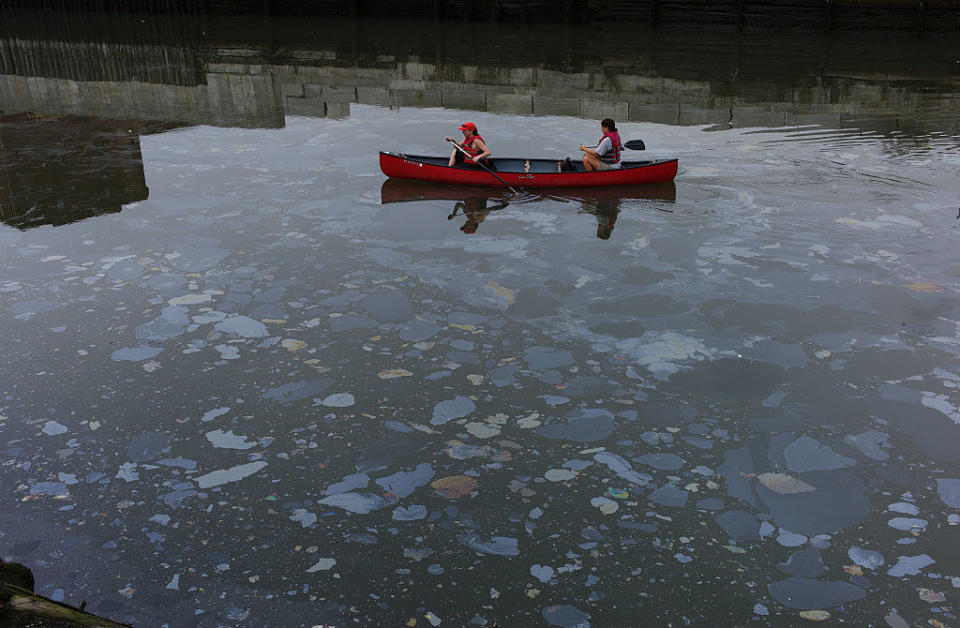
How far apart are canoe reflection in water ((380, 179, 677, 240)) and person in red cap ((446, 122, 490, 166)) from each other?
1.79ft

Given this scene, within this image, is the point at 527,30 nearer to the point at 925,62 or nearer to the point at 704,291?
the point at 925,62

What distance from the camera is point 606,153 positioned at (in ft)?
49.9

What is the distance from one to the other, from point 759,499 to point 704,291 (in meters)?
4.24

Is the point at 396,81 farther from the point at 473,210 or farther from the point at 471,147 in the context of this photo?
the point at 473,210

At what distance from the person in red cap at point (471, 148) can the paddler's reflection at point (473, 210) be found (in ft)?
2.70

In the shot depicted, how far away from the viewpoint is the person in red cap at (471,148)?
15.2 m

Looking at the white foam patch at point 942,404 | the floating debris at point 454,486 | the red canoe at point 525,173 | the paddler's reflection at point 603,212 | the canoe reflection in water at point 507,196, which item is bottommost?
the floating debris at point 454,486

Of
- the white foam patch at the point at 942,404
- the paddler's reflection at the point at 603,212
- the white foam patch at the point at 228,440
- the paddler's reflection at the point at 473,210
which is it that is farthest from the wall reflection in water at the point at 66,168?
the white foam patch at the point at 942,404

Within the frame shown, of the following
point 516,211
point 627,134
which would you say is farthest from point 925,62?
point 516,211

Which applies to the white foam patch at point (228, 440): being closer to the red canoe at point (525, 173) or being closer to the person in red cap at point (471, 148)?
the red canoe at point (525, 173)

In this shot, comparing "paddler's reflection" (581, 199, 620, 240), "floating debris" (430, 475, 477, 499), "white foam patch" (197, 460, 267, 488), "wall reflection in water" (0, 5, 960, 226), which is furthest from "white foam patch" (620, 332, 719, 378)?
"wall reflection in water" (0, 5, 960, 226)

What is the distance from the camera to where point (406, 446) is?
761 cm

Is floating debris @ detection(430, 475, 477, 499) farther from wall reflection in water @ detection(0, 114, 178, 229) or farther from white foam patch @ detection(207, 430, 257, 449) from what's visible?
wall reflection in water @ detection(0, 114, 178, 229)

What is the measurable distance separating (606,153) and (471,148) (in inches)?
99.9
